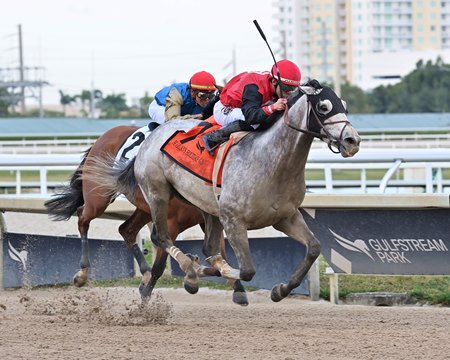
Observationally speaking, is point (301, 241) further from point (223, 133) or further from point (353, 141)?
point (353, 141)

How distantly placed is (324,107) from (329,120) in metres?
0.09

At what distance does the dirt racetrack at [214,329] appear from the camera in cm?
528

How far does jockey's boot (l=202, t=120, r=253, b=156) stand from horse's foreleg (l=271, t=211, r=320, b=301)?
1.92 ft

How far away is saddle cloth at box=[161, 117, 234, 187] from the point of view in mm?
6473

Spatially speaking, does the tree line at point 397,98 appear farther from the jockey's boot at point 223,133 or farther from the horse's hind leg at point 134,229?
the jockey's boot at point 223,133

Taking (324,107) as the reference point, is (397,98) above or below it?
below

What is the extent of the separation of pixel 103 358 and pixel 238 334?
1.10 metres

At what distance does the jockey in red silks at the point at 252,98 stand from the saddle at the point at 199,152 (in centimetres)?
6

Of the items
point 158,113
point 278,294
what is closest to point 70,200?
point 158,113

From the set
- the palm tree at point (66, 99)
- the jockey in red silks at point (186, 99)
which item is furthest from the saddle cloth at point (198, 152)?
the palm tree at point (66, 99)

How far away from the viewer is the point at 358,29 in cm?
10081

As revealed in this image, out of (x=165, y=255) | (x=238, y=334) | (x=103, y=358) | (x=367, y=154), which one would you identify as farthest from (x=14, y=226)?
(x=103, y=358)

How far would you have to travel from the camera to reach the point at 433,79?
68.6 meters

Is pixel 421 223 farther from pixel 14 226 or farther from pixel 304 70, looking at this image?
pixel 304 70
